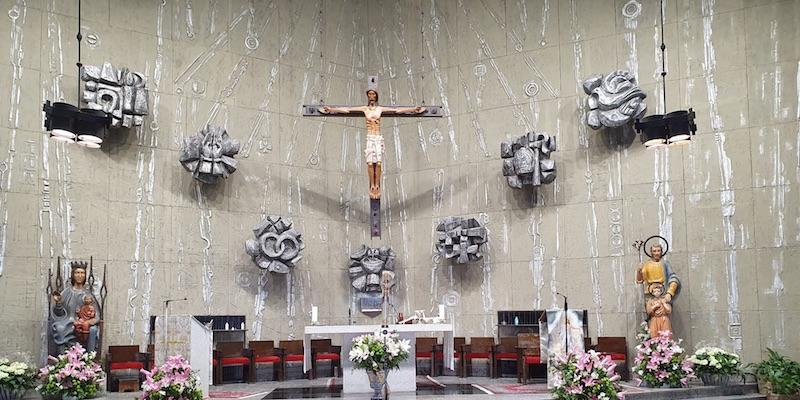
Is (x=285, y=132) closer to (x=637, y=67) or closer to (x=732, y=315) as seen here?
(x=637, y=67)

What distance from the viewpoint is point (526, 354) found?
36.5ft

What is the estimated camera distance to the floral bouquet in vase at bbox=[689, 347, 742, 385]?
1054 centimetres

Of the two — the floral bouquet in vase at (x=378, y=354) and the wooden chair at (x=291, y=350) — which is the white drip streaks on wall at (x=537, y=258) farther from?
the floral bouquet in vase at (x=378, y=354)

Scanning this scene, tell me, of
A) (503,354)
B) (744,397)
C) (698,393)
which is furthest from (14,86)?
(744,397)

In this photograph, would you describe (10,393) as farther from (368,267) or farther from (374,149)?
(374,149)

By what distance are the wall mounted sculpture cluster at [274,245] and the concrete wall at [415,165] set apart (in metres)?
0.37

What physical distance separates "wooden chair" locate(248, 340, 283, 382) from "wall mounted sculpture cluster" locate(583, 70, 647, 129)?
5.27 m

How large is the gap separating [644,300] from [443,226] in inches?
121

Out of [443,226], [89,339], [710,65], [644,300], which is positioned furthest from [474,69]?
[89,339]

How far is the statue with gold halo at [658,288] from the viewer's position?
36.6 ft

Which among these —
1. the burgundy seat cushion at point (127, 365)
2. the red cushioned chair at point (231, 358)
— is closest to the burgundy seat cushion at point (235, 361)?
the red cushioned chair at point (231, 358)

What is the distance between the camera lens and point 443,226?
13.1 metres

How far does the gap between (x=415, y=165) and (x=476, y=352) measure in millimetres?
3293

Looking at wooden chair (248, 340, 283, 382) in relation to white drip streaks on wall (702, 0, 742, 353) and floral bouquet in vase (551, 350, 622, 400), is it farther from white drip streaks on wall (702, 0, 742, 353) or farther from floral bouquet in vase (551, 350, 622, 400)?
white drip streaks on wall (702, 0, 742, 353)
